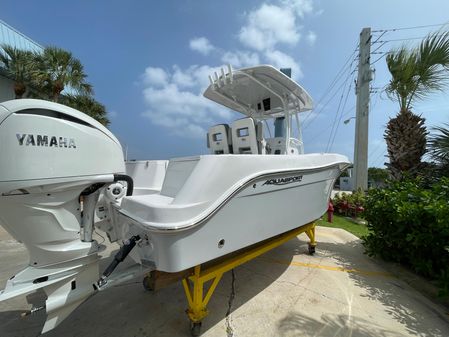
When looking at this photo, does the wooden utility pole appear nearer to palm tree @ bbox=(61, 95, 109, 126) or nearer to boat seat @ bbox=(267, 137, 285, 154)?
boat seat @ bbox=(267, 137, 285, 154)

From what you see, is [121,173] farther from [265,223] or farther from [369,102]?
[369,102]

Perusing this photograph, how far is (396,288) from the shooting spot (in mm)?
3268

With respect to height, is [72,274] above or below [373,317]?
above

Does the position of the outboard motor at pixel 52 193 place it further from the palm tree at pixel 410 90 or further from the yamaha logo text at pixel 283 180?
the palm tree at pixel 410 90

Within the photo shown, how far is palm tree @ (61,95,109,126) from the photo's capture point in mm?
11609

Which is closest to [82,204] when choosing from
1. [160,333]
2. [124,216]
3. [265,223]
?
[124,216]

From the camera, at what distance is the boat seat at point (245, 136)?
10.4ft

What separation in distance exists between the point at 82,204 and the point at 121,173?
15.5 inches

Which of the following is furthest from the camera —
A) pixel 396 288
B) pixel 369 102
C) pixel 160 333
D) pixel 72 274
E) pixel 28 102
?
pixel 369 102

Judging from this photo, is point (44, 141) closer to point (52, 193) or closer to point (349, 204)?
point (52, 193)

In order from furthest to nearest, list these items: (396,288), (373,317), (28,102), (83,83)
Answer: (83,83), (396,288), (373,317), (28,102)

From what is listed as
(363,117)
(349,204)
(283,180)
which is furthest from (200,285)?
(363,117)

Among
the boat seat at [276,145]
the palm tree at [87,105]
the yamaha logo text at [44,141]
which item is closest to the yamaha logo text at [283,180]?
the boat seat at [276,145]

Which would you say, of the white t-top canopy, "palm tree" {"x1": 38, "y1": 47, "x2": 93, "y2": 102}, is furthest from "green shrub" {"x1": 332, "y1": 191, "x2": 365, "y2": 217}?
"palm tree" {"x1": 38, "y1": 47, "x2": 93, "y2": 102}
